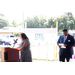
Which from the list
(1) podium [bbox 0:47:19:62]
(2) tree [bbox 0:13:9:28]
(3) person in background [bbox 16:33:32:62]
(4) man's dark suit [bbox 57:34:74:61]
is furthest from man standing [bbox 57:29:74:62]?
(2) tree [bbox 0:13:9:28]

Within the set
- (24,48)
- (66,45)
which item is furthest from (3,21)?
(66,45)

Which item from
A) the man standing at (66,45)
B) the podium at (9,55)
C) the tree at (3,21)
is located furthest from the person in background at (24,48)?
the tree at (3,21)

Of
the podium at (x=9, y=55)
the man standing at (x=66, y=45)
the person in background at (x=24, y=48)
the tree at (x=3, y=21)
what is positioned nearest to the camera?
the podium at (x=9, y=55)

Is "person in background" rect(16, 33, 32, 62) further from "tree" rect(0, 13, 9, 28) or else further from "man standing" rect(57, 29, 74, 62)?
"tree" rect(0, 13, 9, 28)

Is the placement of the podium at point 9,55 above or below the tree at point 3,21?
below

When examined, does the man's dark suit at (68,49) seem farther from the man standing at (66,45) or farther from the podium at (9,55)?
the podium at (9,55)

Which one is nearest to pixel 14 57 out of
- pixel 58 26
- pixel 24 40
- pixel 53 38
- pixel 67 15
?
pixel 24 40

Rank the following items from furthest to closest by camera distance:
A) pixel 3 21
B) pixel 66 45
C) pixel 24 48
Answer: pixel 3 21
pixel 66 45
pixel 24 48

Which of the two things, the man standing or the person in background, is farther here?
the man standing

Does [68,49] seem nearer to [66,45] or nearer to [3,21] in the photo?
[66,45]

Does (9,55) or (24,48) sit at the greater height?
(24,48)
